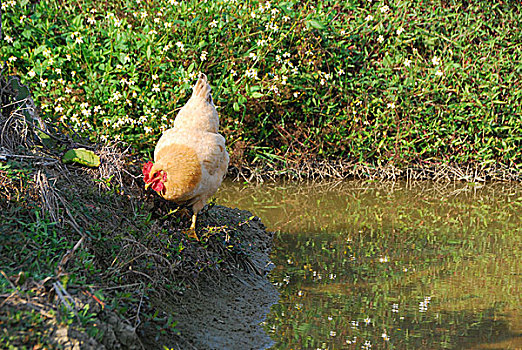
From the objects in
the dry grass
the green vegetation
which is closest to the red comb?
the green vegetation

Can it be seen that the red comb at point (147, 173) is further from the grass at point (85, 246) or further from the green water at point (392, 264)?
the green water at point (392, 264)

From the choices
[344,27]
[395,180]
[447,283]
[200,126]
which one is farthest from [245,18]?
[447,283]

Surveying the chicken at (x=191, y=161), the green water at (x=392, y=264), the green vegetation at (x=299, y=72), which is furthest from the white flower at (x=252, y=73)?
the chicken at (x=191, y=161)

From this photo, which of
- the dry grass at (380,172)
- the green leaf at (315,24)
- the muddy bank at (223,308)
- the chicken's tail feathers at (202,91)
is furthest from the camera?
the dry grass at (380,172)

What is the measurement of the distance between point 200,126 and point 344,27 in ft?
17.2

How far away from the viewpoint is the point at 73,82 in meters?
8.26

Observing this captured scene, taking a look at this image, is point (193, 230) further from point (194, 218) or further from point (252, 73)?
point (252, 73)

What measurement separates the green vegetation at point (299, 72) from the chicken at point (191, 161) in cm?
343

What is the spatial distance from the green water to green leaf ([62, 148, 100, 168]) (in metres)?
1.69

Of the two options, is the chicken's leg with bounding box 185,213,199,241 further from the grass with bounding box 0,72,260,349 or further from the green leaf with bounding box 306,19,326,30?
the green leaf with bounding box 306,19,326,30

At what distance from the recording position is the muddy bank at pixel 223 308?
374 cm

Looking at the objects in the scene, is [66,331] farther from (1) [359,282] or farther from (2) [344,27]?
(2) [344,27]

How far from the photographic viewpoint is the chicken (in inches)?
174

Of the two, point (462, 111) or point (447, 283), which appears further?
point (462, 111)
